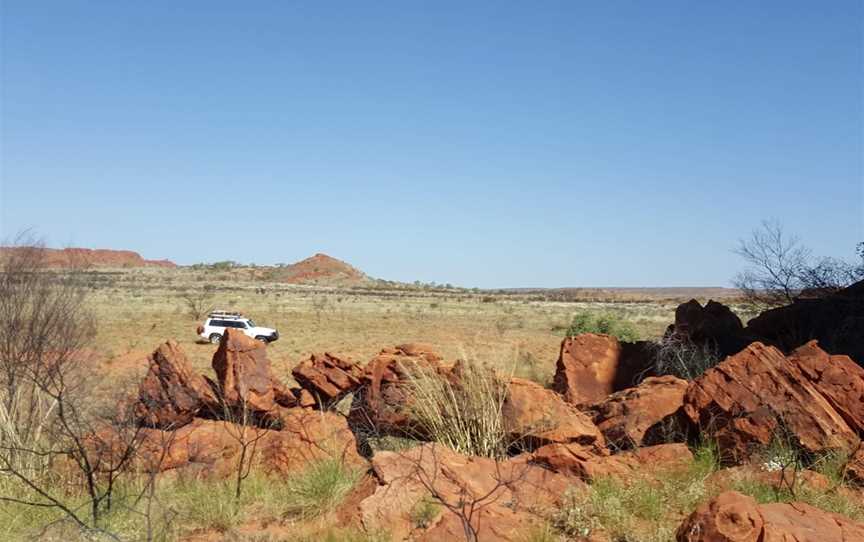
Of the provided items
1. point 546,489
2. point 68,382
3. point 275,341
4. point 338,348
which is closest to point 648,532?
point 546,489

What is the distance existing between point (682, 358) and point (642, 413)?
12.1 ft

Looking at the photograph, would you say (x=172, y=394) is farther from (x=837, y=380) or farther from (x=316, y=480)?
(x=837, y=380)

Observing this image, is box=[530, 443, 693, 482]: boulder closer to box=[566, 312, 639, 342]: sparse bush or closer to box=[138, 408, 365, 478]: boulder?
box=[138, 408, 365, 478]: boulder

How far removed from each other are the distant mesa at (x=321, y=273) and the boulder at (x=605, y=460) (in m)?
90.9

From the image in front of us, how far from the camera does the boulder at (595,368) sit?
11.1 m

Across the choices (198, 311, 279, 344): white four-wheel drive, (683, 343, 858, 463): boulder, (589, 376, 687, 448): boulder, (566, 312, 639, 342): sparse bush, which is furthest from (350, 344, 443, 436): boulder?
(198, 311, 279, 344): white four-wheel drive

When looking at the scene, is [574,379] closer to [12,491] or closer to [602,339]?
[602,339]

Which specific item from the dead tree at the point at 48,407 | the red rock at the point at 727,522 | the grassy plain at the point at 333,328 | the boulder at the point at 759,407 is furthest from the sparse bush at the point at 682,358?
the dead tree at the point at 48,407

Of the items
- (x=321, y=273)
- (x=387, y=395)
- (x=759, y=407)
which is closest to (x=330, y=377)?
(x=387, y=395)

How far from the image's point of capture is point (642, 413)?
27.9 ft

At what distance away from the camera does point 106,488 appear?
6.57 m

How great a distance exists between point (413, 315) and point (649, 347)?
3092cm

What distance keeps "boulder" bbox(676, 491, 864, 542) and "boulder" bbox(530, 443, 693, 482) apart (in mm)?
1637

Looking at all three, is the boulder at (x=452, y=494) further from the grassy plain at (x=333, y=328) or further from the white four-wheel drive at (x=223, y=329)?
the white four-wheel drive at (x=223, y=329)
